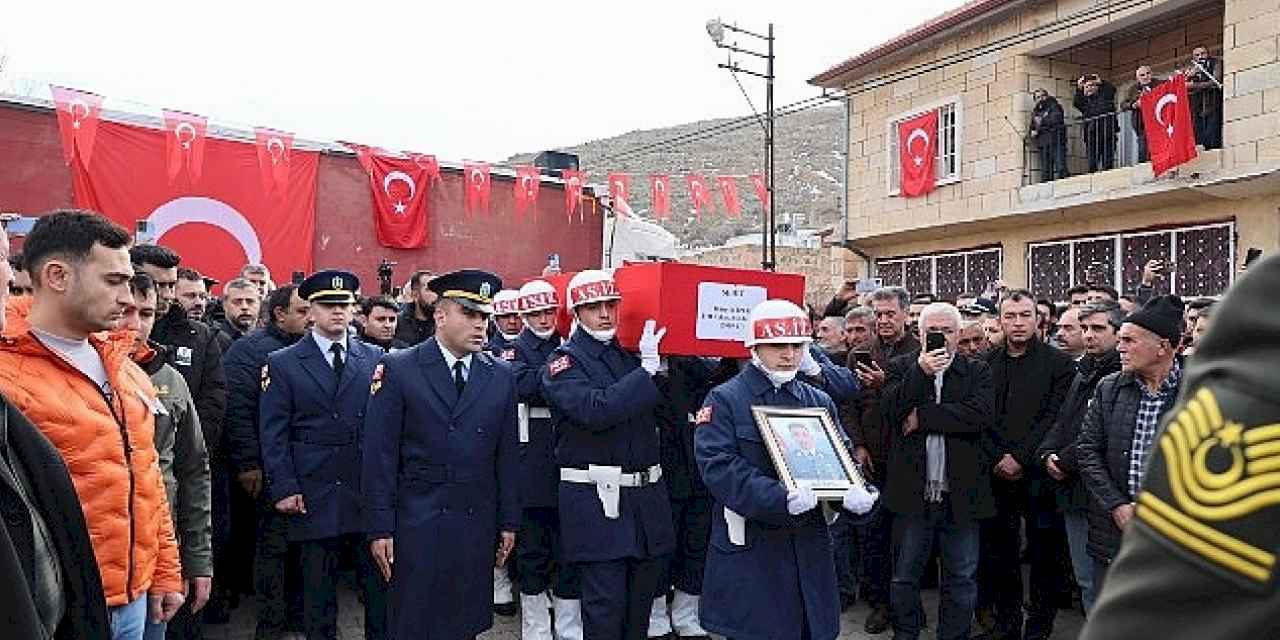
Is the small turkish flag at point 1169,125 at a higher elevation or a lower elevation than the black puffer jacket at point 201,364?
higher

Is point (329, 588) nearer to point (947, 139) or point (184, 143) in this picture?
point (184, 143)

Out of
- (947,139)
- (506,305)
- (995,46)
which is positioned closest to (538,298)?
(506,305)

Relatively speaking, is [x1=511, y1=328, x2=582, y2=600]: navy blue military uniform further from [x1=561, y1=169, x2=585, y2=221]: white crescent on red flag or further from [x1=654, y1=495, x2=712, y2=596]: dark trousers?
[x1=561, y1=169, x2=585, y2=221]: white crescent on red flag

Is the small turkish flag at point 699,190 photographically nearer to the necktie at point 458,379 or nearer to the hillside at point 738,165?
the necktie at point 458,379

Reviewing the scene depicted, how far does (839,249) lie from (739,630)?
16.8m

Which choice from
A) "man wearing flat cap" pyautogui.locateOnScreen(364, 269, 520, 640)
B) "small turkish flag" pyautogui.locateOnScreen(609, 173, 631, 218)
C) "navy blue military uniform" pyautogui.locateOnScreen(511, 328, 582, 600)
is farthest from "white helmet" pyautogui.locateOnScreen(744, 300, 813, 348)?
"small turkish flag" pyautogui.locateOnScreen(609, 173, 631, 218)

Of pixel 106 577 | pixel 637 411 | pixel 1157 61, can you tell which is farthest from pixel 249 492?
pixel 1157 61

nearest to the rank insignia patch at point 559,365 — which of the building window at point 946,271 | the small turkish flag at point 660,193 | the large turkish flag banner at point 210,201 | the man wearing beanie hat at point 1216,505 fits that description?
the man wearing beanie hat at point 1216,505

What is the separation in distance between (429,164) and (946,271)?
957 centimetres

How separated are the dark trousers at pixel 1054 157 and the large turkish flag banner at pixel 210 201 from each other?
1095 centimetres

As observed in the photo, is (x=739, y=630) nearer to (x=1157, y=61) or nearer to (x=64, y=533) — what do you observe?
(x=64, y=533)

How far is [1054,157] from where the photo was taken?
619 inches

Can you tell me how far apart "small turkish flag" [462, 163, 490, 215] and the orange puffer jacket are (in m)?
10.7

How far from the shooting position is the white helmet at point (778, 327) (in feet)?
15.5
